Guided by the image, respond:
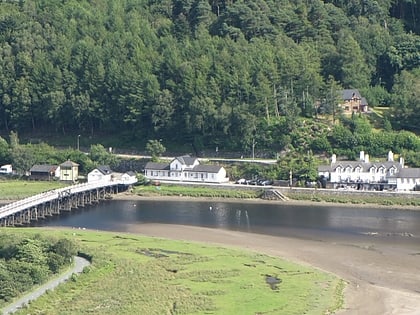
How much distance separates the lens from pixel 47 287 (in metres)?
38.5

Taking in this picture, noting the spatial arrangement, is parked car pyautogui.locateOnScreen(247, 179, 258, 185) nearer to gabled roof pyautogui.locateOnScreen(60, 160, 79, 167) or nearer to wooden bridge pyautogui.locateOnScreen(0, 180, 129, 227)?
wooden bridge pyautogui.locateOnScreen(0, 180, 129, 227)

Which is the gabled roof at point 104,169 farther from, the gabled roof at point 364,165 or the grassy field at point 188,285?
the grassy field at point 188,285

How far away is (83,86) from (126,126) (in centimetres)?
673

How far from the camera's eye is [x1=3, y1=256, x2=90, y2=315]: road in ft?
117

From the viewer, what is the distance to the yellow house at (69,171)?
75.0 m

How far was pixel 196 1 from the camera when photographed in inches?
3949

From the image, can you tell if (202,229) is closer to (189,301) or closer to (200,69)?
(189,301)

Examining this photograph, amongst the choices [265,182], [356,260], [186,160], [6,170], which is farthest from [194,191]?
[356,260]

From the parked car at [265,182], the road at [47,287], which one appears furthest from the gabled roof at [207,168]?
the road at [47,287]

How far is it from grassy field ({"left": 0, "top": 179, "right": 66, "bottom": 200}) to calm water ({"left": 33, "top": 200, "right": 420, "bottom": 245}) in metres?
5.87

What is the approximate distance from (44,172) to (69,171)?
2386 mm

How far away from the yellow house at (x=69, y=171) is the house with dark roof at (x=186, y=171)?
20.3ft

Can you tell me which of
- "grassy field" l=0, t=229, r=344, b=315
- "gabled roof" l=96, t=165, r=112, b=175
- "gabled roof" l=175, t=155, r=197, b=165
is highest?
"gabled roof" l=175, t=155, r=197, b=165

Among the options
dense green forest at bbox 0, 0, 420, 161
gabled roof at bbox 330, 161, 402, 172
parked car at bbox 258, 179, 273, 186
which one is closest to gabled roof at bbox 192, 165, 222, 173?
parked car at bbox 258, 179, 273, 186
